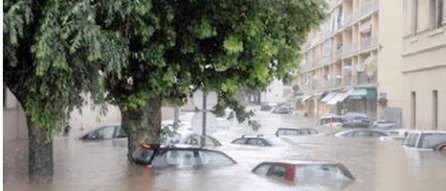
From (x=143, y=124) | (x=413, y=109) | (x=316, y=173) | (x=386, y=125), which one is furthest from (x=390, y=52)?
(x=143, y=124)

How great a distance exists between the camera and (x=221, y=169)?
63.8ft

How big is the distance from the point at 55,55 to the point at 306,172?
844 cm

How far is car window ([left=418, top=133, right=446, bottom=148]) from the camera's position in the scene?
26.2 metres

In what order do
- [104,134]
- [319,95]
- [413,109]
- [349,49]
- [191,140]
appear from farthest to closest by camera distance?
[319,95] < [349,49] < [413,109] < [104,134] < [191,140]

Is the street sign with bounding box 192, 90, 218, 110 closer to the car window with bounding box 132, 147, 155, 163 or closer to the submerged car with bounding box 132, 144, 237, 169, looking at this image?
the submerged car with bounding box 132, 144, 237, 169

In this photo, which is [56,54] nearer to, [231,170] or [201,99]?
[201,99]

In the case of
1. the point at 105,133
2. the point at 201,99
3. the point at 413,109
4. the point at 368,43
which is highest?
the point at 368,43

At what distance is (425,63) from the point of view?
34.0 m

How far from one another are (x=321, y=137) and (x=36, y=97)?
25.9 meters

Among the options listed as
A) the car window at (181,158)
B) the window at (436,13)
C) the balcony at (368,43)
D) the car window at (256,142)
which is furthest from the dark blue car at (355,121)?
the car window at (181,158)

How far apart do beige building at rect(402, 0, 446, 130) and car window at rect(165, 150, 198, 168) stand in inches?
642

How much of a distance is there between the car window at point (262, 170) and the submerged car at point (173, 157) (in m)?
1.19

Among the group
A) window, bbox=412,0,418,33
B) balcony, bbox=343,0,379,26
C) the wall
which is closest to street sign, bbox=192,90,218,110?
window, bbox=412,0,418,33

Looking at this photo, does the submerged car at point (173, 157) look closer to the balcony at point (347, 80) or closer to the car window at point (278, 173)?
the car window at point (278, 173)
